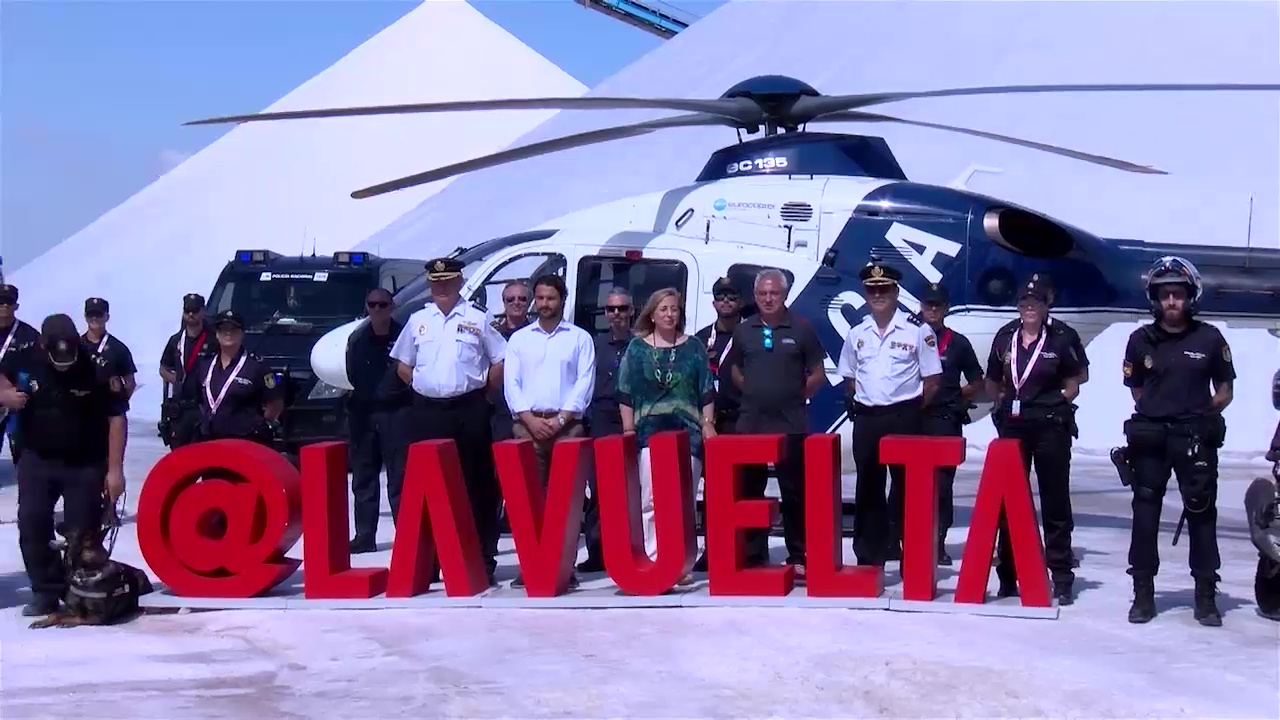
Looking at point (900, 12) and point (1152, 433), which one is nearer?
point (1152, 433)

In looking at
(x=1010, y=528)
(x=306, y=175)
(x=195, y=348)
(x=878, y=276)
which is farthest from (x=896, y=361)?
(x=306, y=175)

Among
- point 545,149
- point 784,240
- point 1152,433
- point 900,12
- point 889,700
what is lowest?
point 889,700

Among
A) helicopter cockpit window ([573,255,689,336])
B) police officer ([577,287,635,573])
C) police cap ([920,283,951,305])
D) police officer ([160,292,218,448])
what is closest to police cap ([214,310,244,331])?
police officer ([160,292,218,448])

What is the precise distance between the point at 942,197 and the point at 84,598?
19.6 feet

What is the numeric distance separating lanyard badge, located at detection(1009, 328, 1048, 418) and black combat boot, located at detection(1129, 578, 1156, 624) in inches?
43.3

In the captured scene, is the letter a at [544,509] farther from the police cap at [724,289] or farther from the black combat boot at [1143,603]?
the black combat boot at [1143,603]

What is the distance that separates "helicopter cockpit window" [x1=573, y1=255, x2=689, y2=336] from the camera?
962 cm

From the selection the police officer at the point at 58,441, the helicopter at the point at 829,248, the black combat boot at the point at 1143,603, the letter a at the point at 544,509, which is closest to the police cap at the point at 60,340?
the police officer at the point at 58,441

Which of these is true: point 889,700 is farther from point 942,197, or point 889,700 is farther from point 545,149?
point 545,149

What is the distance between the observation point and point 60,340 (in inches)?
267

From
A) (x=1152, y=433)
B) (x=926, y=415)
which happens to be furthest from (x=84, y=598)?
(x=1152, y=433)

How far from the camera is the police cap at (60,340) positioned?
6.79 m

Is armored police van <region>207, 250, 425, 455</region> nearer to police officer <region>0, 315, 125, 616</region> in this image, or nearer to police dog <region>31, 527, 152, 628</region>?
police officer <region>0, 315, 125, 616</region>

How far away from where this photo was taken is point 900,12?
38062mm
